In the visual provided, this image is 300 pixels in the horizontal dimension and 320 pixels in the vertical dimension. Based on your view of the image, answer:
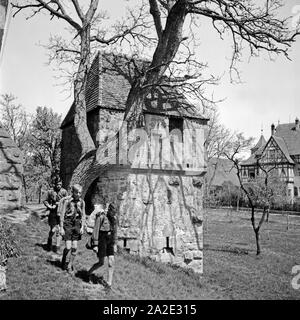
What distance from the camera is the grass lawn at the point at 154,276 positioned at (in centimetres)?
624

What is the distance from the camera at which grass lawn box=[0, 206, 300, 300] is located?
20.5 ft

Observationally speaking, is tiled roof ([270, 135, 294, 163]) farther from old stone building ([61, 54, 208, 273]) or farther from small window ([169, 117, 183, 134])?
small window ([169, 117, 183, 134])

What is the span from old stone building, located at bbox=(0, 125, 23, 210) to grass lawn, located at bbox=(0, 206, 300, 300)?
29.9 inches

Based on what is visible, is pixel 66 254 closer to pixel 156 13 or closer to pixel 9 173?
pixel 9 173

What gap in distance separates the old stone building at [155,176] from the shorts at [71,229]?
3.77 m

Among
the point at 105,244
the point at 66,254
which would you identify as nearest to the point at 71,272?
the point at 66,254

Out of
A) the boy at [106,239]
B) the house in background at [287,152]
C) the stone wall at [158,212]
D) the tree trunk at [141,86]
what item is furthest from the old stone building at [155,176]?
the house in background at [287,152]

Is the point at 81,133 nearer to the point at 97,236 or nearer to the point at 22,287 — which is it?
the point at 97,236

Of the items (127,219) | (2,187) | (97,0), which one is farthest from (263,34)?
(2,187)

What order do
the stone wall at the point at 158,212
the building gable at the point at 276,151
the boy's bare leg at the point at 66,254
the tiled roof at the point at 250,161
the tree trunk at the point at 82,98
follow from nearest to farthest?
the boy's bare leg at the point at 66,254
the tree trunk at the point at 82,98
the stone wall at the point at 158,212
the building gable at the point at 276,151
the tiled roof at the point at 250,161

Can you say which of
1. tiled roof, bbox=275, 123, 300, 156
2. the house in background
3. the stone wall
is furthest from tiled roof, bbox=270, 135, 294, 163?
the stone wall

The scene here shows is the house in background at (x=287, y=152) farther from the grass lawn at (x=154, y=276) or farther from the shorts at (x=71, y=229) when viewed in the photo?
the shorts at (x=71, y=229)

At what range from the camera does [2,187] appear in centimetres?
925

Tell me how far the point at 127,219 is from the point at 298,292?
579cm
